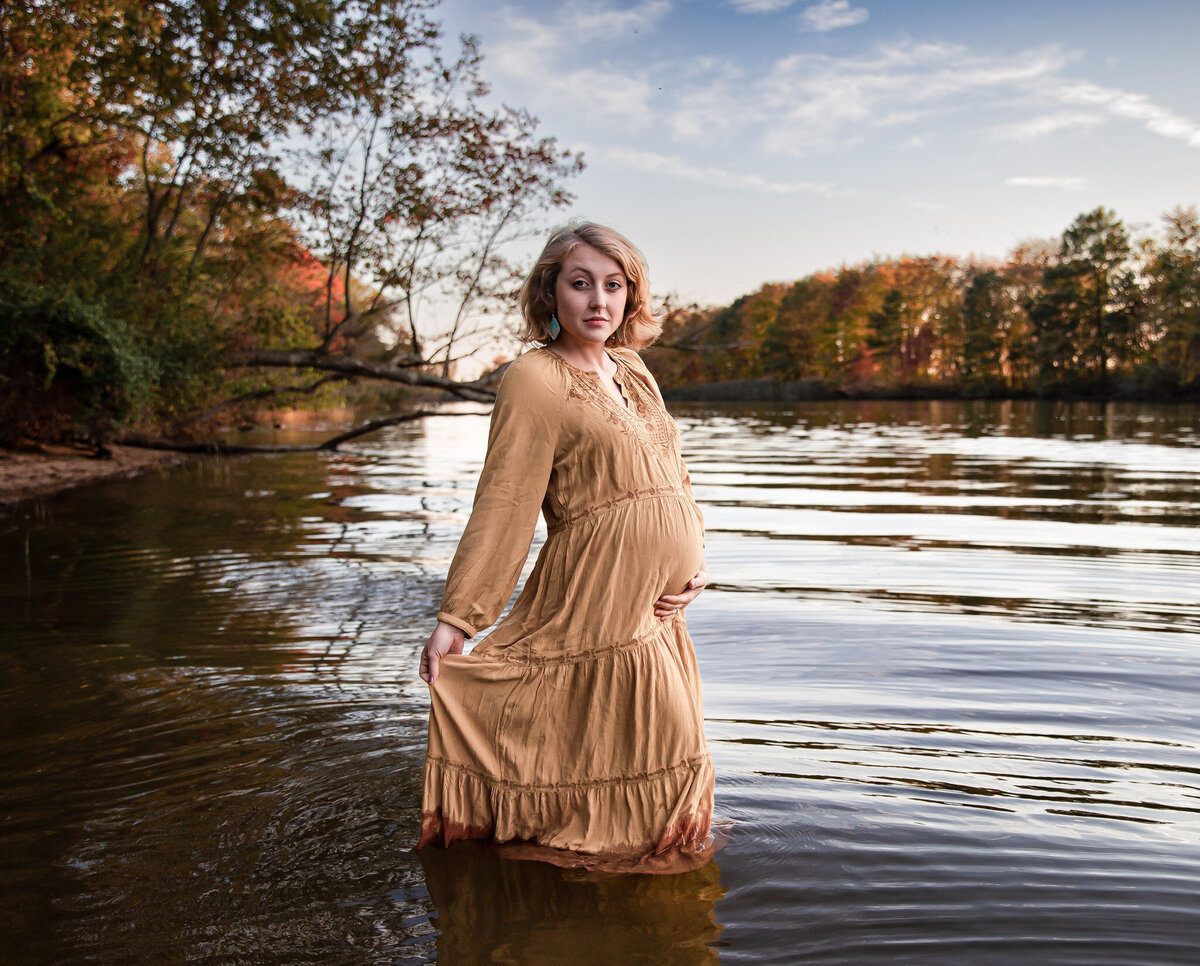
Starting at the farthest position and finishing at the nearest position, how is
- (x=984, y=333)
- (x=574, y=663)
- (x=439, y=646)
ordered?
1. (x=984, y=333)
2. (x=574, y=663)
3. (x=439, y=646)

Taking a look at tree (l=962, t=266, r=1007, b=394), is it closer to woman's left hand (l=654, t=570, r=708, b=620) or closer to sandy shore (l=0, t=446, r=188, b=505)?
sandy shore (l=0, t=446, r=188, b=505)

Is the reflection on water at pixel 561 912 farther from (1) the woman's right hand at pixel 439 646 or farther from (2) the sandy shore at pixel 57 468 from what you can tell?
(2) the sandy shore at pixel 57 468

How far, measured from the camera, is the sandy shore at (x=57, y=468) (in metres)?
13.3

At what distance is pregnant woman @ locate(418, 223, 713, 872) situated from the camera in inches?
105

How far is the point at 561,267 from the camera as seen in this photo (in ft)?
8.87

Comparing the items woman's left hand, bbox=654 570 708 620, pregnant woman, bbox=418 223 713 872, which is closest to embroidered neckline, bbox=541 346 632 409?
pregnant woman, bbox=418 223 713 872

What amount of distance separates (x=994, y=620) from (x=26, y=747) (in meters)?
5.10

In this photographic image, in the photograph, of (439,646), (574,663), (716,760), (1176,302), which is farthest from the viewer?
(1176,302)

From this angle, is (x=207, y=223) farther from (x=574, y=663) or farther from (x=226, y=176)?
(x=574, y=663)

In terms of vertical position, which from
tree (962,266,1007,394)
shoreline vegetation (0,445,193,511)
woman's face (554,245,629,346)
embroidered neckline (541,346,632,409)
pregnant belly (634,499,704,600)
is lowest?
shoreline vegetation (0,445,193,511)

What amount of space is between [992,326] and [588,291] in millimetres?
73797

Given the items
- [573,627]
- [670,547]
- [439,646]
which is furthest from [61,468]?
[670,547]

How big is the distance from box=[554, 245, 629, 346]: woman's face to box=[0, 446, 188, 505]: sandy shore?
38.6 feet

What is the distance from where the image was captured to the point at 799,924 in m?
2.68
